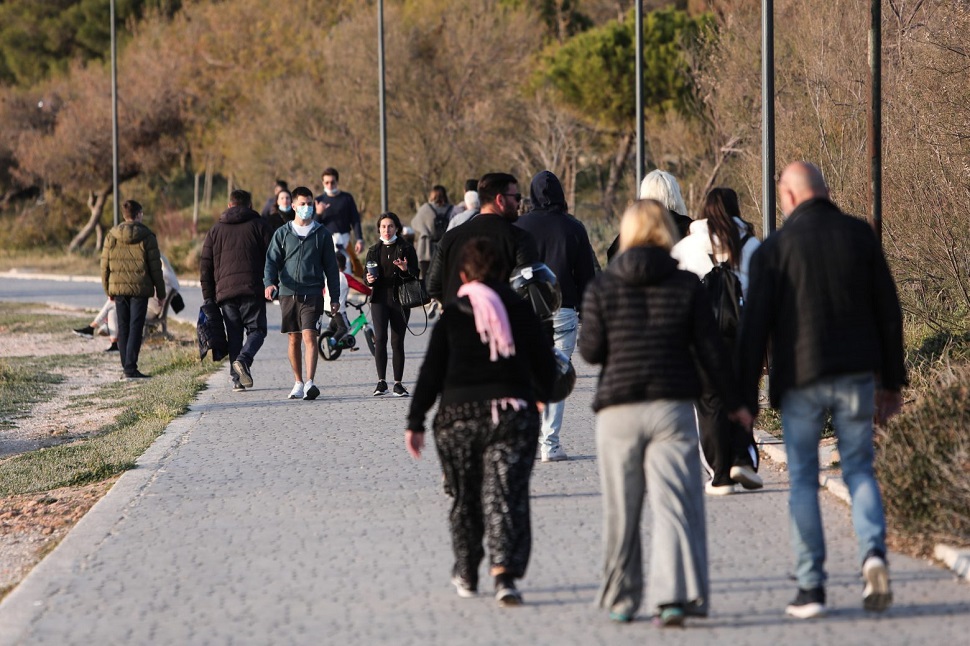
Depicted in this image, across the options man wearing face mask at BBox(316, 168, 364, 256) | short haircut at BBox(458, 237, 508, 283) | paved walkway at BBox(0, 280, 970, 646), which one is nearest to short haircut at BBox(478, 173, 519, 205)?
paved walkway at BBox(0, 280, 970, 646)

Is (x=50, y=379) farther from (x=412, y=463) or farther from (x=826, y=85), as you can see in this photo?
(x=826, y=85)

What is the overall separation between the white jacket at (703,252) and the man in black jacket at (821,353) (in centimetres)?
224

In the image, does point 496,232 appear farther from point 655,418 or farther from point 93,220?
point 93,220

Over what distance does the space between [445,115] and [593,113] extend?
549 cm

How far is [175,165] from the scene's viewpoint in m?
49.2

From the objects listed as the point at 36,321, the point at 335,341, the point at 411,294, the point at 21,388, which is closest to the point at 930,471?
the point at 411,294

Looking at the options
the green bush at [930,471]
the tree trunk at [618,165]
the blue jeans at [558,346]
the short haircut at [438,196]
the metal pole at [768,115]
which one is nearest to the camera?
the green bush at [930,471]

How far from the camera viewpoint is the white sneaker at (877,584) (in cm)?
562

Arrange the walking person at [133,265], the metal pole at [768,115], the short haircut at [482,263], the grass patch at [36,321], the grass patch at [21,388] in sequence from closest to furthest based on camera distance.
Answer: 1. the short haircut at [482,263]
2. the metal pole at [768,115]
3. the grass patch at [21,388]
4. the walking person at [133,265]
5. the grass patch at [36,321]

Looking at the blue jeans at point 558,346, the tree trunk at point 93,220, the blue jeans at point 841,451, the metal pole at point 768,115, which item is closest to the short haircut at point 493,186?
the blue jeans at point 558,346

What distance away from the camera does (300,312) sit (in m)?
12.6

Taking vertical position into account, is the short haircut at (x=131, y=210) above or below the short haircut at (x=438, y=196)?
below

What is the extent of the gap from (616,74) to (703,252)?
3256 centimetres

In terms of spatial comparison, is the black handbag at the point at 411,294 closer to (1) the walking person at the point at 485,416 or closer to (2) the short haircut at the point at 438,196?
(1) the walking person at the point at 485,416
